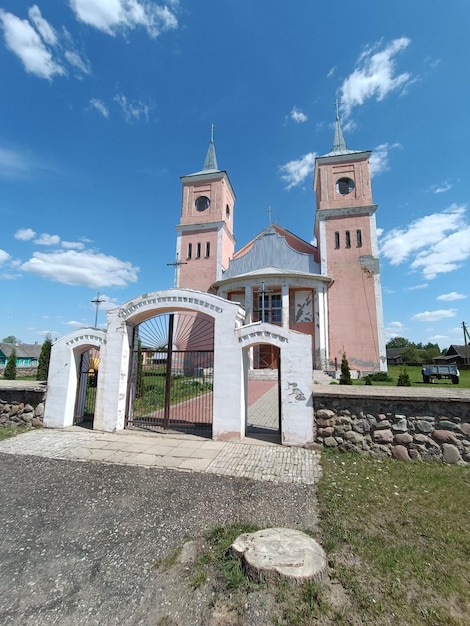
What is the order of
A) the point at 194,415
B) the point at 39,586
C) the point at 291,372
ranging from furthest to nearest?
1. the point at 194,415
2. the point at 291,372
3. the point at 39,586

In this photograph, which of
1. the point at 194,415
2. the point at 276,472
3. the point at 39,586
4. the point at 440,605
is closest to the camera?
the point at 440,605

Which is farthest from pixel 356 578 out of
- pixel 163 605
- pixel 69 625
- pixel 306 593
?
pixel 69 625

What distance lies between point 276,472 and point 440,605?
9.53 ft

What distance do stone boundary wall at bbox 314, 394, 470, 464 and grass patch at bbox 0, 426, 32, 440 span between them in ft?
23.6

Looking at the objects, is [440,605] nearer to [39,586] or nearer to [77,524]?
[39,586]

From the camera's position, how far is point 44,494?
14.1 ft

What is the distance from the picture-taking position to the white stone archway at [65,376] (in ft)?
26.6

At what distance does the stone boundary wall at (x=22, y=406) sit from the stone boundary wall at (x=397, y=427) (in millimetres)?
7198

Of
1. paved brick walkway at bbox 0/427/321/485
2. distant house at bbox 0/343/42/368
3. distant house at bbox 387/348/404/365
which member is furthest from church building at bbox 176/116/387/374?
distant house at bbox 387/348/404/365

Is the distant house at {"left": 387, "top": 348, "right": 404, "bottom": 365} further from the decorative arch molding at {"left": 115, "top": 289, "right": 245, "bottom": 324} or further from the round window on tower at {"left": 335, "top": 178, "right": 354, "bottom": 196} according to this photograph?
the decorative arch molding at {"left": 115, "top": 289, "right": 245, "bottom": 324}

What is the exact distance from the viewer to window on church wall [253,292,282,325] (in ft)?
72.9

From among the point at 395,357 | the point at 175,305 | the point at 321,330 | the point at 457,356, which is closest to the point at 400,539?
the point at 175,305

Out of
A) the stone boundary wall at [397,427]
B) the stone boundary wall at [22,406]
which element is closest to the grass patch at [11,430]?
the stone boundary wall at [22,406]

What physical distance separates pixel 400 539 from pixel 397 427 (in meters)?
2.95
